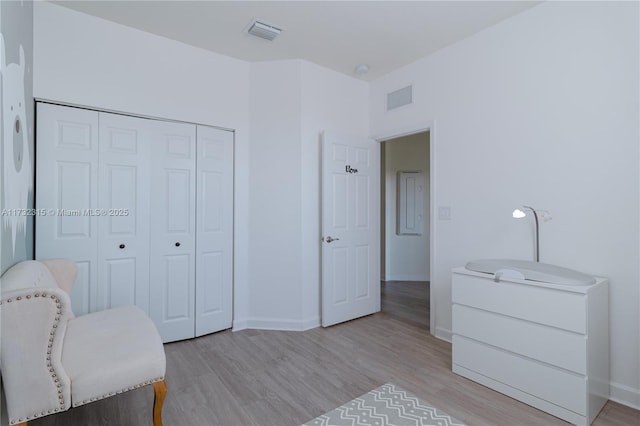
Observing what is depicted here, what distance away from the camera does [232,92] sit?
330cm

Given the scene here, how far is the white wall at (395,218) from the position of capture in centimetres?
568

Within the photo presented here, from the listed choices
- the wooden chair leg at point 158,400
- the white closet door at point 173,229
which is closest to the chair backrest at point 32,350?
the wooden chair leg at point 158,400

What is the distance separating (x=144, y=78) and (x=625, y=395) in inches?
168

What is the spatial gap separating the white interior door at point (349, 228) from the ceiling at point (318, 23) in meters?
0.90

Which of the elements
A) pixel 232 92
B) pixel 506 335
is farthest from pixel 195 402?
pixel 232 92

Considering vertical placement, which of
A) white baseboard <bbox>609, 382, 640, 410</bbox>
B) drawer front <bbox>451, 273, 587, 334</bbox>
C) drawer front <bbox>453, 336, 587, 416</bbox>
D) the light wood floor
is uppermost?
drawer front <bbox>451, 273, 587, 334</bbox>

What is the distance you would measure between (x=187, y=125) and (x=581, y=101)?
10.4 ft

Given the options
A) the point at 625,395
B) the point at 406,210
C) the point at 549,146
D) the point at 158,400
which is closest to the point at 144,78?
the point at 158,400

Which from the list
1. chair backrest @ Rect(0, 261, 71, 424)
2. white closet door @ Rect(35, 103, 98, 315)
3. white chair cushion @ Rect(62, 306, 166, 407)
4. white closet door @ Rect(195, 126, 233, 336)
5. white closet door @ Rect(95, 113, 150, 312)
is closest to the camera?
chair backrest @ Rect(0, 261, 71, 424)

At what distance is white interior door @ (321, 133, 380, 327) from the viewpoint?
11.0ft

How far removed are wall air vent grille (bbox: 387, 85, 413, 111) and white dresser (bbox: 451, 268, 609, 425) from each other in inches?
76.9

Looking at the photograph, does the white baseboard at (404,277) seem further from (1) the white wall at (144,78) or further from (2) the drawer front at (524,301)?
(2) the drawer front at (524,301)

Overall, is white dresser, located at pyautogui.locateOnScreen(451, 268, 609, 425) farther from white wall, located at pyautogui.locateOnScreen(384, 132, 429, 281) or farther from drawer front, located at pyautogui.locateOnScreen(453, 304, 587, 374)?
white wall, located at pyautogui.locateOnScreen(384, 132, 429, 281)

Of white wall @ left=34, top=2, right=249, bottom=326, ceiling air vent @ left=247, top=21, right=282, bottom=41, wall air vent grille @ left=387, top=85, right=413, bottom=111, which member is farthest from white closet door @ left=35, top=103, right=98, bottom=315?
wall air vent grille @ left=387, top=85, right=413, bottom=111
